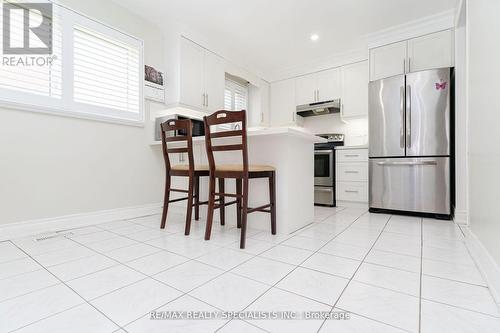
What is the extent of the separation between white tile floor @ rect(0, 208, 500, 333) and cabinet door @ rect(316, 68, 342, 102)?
2.80m

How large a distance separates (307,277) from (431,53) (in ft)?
10.9

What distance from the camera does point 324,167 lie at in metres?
3.81

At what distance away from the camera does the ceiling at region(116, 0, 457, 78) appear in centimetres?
279

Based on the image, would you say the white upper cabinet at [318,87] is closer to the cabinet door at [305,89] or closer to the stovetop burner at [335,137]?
the cabinet door at [305,89]

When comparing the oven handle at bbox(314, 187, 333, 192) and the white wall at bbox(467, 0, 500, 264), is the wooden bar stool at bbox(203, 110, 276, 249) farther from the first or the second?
the oven handle at bbox(314, 187, 333, 192)

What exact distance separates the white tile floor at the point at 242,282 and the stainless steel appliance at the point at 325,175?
1.65 m

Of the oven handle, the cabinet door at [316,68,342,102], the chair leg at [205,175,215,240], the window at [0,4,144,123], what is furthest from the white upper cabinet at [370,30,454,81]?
the window at [0,4,144,123]

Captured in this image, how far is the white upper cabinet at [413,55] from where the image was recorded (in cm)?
297

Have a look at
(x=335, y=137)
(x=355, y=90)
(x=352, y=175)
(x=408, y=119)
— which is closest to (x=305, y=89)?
(x=355, y=90)

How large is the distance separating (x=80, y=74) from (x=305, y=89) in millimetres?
3484

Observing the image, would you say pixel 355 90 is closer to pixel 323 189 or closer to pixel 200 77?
pixel 323 189

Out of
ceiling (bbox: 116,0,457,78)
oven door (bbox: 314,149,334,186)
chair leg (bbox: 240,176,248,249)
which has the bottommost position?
chair leg (bbox: 240,176,248,249)

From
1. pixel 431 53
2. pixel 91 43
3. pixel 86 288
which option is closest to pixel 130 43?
pixel 91 43

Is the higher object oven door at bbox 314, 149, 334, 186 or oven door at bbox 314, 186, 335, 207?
oven door at bbox 314, 149, 334, 186
